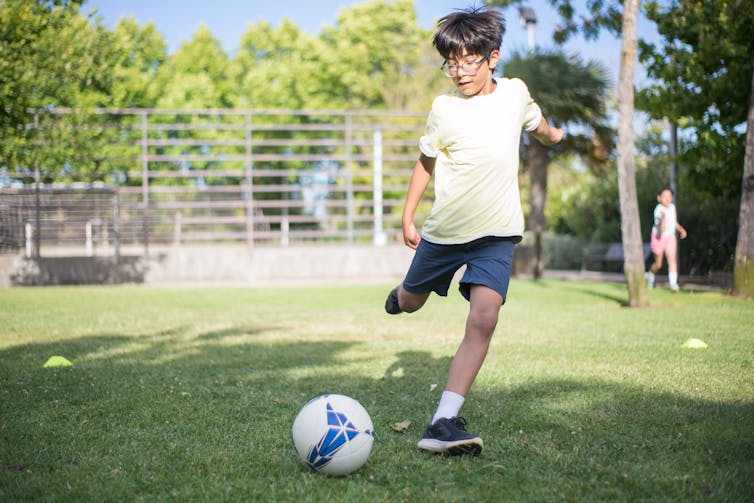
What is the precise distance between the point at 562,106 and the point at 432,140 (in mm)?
16060

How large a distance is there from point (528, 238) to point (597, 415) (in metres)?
18.4

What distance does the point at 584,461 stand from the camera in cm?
325

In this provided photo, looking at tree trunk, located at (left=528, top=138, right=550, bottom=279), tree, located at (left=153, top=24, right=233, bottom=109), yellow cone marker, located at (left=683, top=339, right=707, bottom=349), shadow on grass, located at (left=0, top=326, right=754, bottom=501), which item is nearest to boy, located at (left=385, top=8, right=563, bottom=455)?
shadow on grass, located at (left=0, top=326, right=754, bottom=501)

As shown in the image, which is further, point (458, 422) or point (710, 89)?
point (710, 89)

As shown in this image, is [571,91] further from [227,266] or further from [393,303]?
[393,303]

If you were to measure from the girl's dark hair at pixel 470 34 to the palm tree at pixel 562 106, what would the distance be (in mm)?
14923

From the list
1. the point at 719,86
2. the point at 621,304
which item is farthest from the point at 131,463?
the point at 719,86

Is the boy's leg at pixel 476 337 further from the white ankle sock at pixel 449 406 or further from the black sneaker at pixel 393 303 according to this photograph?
the black sneaker at pixel 393 303

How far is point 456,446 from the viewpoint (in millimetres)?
3338

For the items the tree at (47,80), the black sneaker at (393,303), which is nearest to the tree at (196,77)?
the tree at (47,80)

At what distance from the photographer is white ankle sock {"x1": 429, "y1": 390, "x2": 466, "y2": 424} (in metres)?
3.54

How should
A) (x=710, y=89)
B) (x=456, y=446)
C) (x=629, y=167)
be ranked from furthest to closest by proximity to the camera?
(x=710, y=89)
(x=629, y=167)
(x=456, y=446)

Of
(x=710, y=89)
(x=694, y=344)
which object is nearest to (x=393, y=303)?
(x=694, y=344)

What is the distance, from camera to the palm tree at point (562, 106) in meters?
19.0
